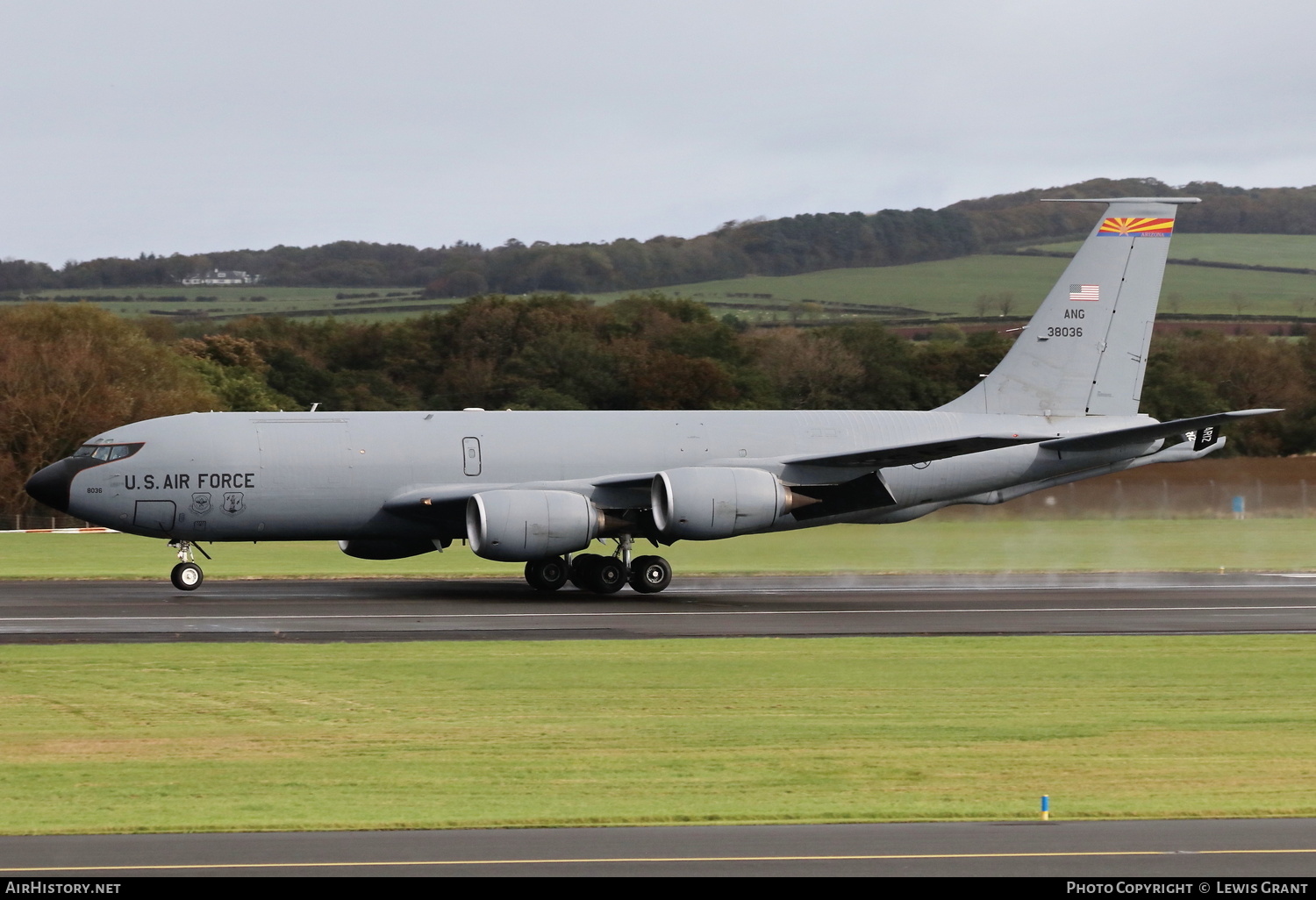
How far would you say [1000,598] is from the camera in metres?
30.8

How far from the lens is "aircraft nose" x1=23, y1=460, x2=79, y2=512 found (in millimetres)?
31922

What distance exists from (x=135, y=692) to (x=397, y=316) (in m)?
95.9

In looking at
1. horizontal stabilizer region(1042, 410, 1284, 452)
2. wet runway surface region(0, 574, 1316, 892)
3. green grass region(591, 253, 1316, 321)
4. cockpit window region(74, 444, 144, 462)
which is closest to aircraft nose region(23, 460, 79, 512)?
cockpit window region(74, 444, 144, 462)

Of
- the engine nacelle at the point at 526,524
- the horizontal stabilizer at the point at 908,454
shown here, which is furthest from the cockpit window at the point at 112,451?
the horizontal stabilizer at the point at 908,454

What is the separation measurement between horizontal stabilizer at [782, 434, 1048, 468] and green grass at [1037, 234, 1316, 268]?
93.4 metres

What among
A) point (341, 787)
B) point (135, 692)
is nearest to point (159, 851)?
point (341, 787)

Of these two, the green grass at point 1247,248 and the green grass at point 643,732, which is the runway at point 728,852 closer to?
the green grass at point 643,732

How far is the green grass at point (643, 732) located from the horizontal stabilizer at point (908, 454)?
9.48m

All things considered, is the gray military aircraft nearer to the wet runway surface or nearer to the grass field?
the wet runway surface

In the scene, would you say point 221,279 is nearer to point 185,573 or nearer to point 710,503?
point 185,573

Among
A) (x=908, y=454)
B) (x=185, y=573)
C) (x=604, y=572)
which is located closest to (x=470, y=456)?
(x=604, y=572)

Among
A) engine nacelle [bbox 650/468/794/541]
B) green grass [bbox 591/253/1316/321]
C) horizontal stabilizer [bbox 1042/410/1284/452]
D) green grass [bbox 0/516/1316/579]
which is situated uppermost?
green grass [bbox 591/253/1316/321]

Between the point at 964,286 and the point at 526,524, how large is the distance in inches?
3509
